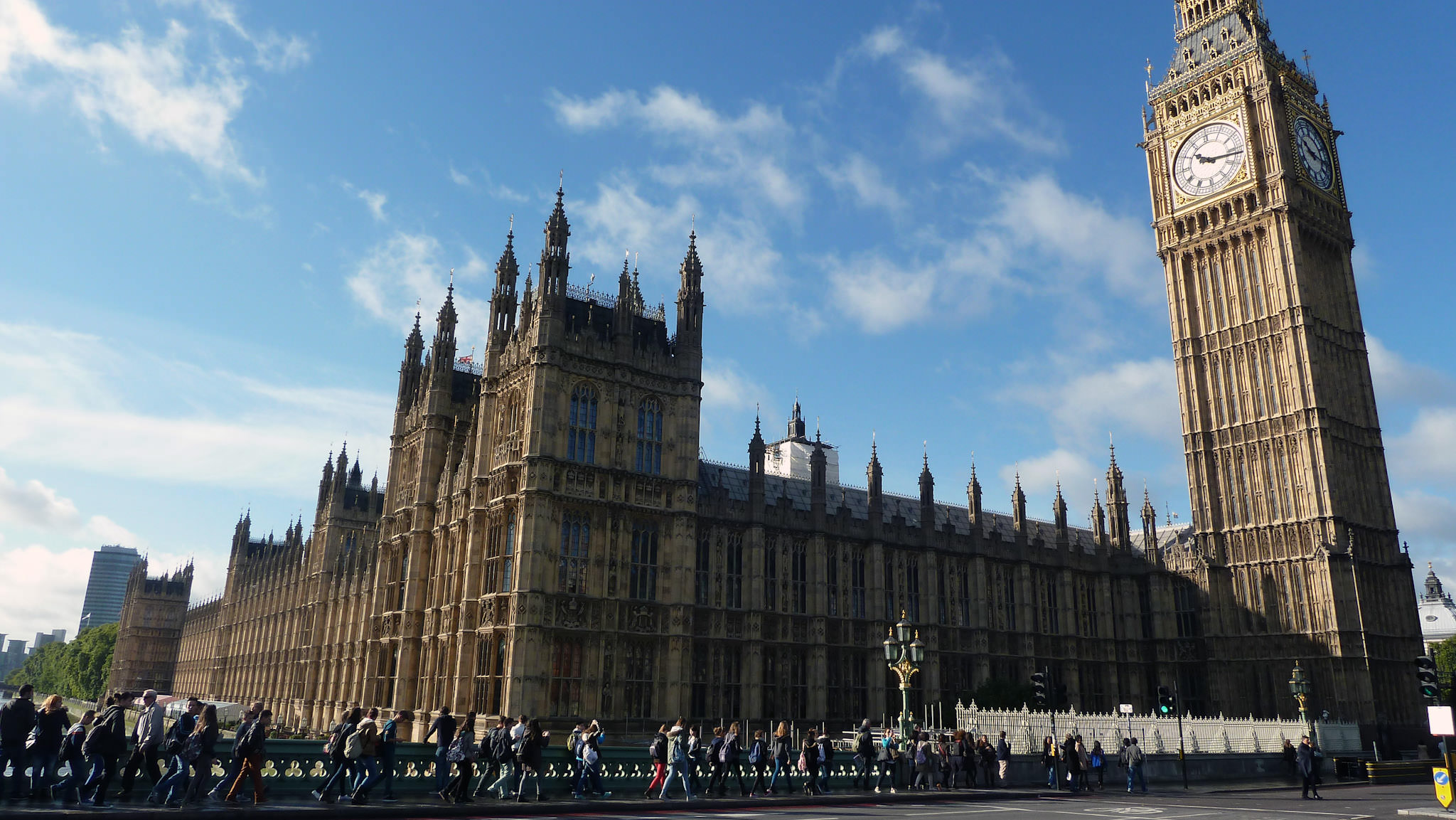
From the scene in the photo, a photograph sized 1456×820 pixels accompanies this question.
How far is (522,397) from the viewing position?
40.8 m

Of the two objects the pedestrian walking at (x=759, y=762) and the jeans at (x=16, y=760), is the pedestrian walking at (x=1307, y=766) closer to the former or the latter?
the pedestrian walking at (x=759, y=762)

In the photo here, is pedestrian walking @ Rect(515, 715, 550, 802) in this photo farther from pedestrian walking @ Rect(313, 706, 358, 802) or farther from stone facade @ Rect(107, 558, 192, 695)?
stone facade @ Rect(107, 558, 192, 695)

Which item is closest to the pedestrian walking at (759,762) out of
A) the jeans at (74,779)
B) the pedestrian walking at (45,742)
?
the jeans at (74,779)

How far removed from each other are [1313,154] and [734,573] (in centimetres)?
4794

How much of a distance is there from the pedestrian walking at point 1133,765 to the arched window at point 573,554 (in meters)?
20.1

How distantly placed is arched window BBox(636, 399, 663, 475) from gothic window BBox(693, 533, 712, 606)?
3854mm

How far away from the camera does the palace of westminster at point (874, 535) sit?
129 feet

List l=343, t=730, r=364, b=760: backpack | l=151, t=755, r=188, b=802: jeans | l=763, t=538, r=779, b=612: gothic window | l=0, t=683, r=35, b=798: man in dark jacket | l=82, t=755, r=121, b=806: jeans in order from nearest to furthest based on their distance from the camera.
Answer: l=0, t=683, r=35, b=798: man in dark jacket
l=82, t=755, r=121, b=806: jeans
l=151, t=755, r=188, b=802: jeans
l=343, t=730, r=364, b=760: backpack
l=763, t=538, r=779, b=612: gothic window

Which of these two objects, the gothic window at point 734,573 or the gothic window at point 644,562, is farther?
the gothic window at point 734,573

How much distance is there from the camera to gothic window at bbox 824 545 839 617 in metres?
46.2

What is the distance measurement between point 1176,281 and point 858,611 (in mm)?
33034

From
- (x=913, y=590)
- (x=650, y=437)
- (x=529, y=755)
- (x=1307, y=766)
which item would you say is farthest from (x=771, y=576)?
(x=529, y=755)

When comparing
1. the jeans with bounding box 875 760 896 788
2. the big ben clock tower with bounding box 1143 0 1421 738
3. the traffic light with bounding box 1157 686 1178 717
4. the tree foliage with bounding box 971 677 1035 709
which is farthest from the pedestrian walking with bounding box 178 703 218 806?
the big ben clock tower with bounding box 1143 0 1421 738

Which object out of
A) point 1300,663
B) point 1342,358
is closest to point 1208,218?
point 1342,358
